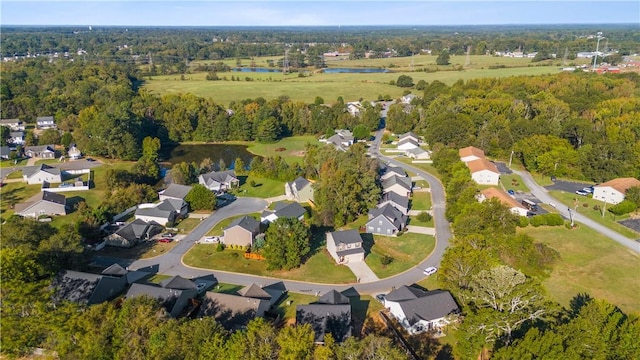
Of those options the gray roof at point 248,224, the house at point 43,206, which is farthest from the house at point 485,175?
the house at point 43,206

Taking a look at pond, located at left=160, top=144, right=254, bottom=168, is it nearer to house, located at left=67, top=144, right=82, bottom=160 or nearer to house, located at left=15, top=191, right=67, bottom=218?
house, located at left=67, top=144, right=82, bottom=160

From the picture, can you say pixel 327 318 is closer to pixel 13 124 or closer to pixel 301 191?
pixel 301 191

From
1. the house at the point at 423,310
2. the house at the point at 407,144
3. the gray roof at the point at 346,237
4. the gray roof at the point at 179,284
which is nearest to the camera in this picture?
the house at the point at 423,310

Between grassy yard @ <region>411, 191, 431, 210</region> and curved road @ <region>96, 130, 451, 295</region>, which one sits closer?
curved road @ <region>96, 130, 451, 295</region>

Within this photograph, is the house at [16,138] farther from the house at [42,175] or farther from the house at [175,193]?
the house at [175,193]

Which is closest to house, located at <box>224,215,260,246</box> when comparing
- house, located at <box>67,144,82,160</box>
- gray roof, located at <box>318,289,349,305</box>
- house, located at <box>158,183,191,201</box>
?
house, located at <box>158,183,191,201</box>

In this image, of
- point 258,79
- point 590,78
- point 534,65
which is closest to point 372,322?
point 590,78
